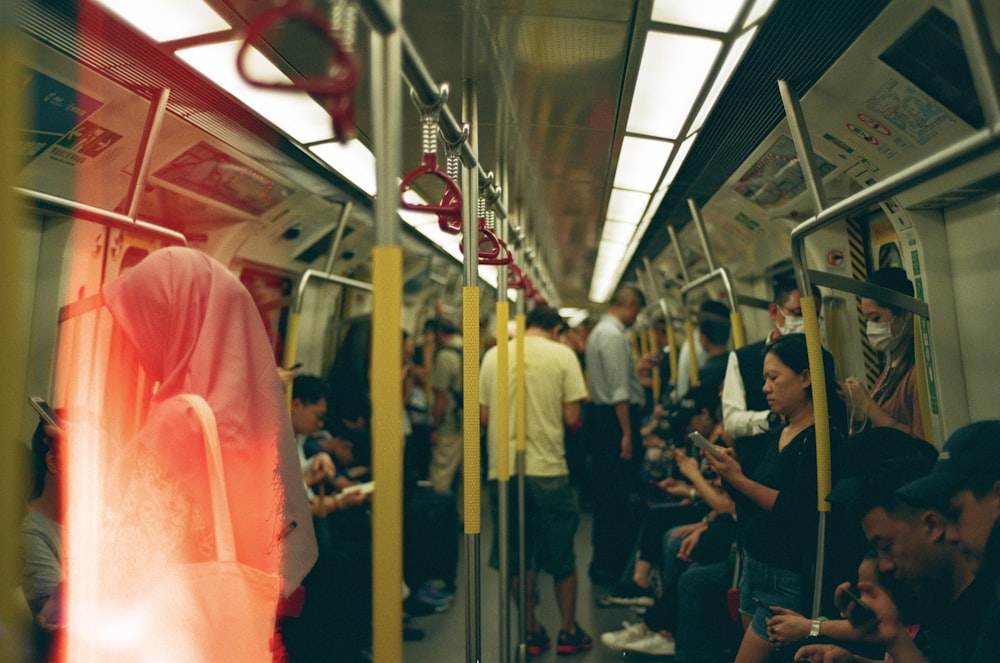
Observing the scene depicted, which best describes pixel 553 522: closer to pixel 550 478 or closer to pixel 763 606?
pixel 550 478

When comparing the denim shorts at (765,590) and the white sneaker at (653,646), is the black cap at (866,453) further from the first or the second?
the white sneaker at (653,646)

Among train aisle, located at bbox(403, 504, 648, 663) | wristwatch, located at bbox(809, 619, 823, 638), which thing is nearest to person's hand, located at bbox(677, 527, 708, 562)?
train aisle, located at bbox(403, 504, 648, 663)

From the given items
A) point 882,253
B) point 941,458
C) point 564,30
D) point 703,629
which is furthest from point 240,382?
point 703,629

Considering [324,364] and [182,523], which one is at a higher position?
[324,364]

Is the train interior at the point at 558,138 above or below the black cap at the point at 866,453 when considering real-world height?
above

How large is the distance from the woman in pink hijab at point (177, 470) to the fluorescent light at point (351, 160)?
1532mm

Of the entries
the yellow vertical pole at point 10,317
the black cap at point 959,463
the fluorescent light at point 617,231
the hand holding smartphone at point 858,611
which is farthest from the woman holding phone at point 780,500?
the fluorescent light at point 617,231

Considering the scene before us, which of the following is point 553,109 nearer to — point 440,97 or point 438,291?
point 440,97

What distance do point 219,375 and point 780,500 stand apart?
1.90 meters

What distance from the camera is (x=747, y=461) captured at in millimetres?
2779

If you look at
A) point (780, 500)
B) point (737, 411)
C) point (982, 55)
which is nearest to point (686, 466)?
point (737, 411)

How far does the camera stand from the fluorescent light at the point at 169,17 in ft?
6.98

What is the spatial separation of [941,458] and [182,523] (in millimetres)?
2012

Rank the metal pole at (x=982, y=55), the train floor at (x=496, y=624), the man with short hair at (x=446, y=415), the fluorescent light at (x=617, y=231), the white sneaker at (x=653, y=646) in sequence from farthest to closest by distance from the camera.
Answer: the man with short hair at (x=446, y=415) → the fluorescent light at (x=617, y=231) → the train floor at (x=496, y=624) → the white sneaker at (x=653, y=646) → the metal pole at (x=982, y=55)
